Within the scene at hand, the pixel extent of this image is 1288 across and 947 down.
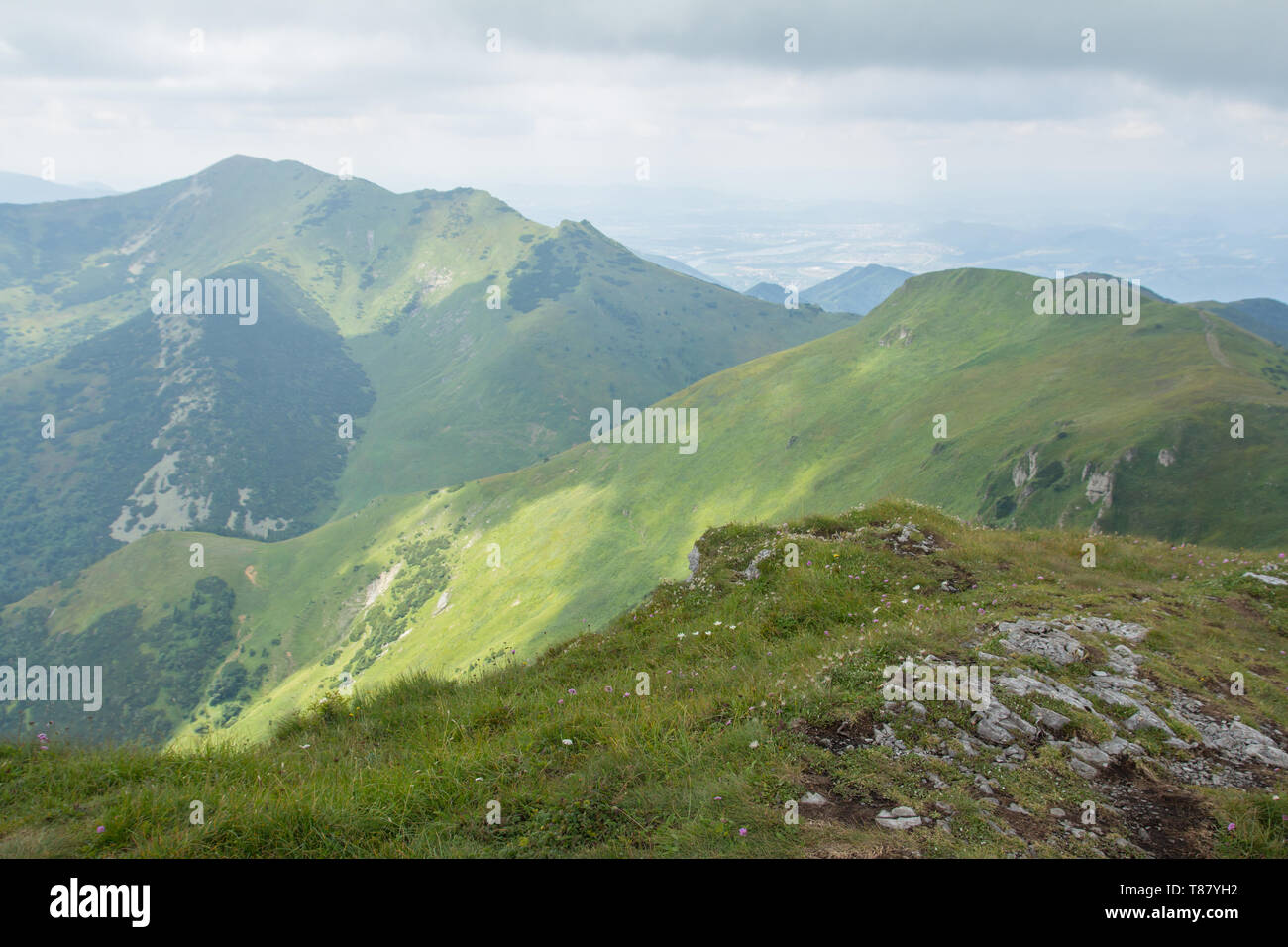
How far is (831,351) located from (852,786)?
203365mm

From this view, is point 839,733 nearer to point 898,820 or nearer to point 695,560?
point 898,820

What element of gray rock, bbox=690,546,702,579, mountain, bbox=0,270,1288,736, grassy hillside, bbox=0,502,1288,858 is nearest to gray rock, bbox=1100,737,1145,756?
grassy hillside, bbox=0,502,1288,858

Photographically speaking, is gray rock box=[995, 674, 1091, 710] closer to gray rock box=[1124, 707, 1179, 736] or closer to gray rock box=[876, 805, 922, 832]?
gray rock box=[1124, 707, 1179, 736]

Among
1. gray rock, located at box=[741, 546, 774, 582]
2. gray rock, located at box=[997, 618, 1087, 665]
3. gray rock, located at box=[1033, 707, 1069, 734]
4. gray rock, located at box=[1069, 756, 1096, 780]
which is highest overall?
gray rock, located at box=[741, 546, 774, 582]

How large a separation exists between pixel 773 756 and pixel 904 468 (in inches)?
4665

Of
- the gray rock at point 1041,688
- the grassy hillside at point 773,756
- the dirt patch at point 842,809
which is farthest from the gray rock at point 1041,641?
the dirt patch at point 842,809

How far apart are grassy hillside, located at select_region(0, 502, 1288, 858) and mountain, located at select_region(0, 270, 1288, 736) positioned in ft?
37.6

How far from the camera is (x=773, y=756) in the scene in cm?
789

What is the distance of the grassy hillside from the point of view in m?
6.73

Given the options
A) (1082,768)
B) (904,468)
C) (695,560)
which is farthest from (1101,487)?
(1082,768)

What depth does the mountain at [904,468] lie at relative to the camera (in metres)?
78.4
